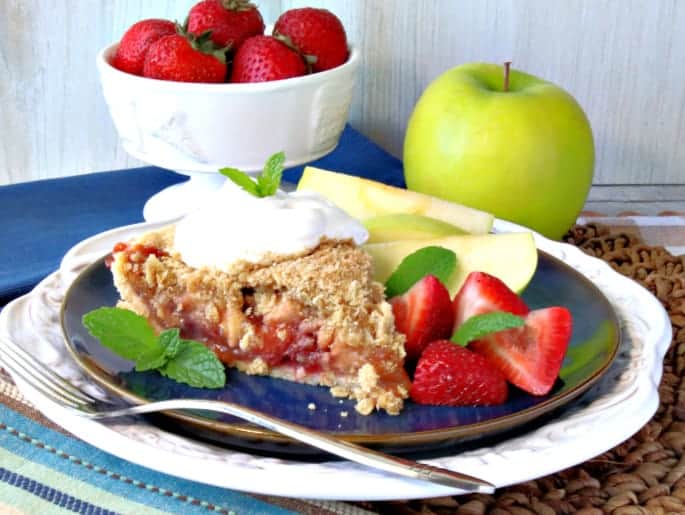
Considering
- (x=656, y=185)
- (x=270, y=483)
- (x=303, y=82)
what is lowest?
(x=656, y=185)

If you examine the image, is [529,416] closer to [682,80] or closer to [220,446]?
[220,446]

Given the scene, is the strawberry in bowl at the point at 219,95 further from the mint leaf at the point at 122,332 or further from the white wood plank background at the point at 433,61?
A: the mint leaf at the point at 122,332

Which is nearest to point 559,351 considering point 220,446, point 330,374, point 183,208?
point 330,374

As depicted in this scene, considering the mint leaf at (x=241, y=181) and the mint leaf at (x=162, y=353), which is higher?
the mint leaf at (x=241, y=181)

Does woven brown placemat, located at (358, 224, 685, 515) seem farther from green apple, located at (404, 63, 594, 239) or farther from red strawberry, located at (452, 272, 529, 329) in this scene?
green apple, located at (404, 63, 594, 239)

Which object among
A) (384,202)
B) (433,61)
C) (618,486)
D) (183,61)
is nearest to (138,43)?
(183,61)

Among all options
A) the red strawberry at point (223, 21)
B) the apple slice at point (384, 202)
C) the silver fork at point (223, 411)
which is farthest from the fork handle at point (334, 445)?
the red strawberry at point (223, 21)

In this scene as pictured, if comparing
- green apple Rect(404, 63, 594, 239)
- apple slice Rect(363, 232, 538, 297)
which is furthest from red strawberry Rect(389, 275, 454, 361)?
green apple Rect(404, 63, 594, 239)
